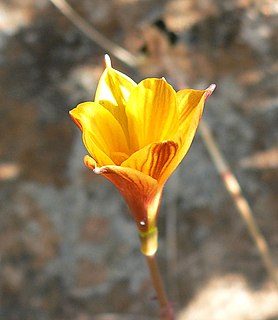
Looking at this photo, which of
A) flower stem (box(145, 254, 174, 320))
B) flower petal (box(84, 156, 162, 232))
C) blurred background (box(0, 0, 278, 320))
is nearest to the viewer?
flower petal (box(84, 156, 162, 232))

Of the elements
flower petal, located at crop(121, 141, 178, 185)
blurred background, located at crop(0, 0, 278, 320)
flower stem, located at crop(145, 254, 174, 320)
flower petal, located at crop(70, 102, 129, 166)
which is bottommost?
flower stem, located at crop(145, 254, 174, 320)

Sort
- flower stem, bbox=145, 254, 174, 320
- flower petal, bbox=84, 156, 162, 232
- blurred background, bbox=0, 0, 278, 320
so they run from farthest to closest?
blurred background, bbox=0, 0, 278, 320 < flower stem, bbox=145, 254, 174, 320 < flower petal, bbox=84, 156, 162, 232

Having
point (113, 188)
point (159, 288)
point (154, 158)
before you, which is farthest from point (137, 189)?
point (113, 188)

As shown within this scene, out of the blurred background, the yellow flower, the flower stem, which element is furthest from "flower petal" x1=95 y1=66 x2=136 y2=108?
the blurred background

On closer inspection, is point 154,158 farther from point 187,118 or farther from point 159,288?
point 159,288

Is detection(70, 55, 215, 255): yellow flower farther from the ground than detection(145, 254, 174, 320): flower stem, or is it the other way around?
detection(70, 55, 215, 255): yellow flower

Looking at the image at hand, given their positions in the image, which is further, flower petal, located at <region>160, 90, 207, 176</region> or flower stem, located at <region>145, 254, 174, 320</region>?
flower stem, located at <region>145, 254, 174, 320</region>

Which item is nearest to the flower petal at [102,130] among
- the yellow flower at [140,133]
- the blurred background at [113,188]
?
the yellow flower at [140,133]

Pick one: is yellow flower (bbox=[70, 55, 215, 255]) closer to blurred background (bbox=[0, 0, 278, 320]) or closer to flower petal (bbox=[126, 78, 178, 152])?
flower petal (bbox=[126, 78, 178, 152])
